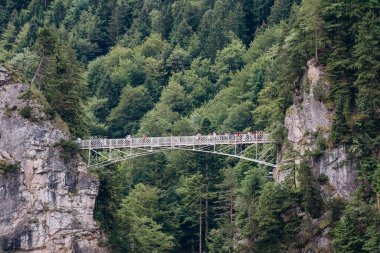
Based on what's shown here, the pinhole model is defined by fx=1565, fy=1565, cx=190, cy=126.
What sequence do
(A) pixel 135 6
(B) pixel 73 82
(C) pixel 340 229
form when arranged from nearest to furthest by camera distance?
(C) pixel 340 229
(B) pixel 73 82
(A) pixel 135 6

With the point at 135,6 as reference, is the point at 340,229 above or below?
below

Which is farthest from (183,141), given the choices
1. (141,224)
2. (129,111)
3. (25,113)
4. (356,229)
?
(129,111)

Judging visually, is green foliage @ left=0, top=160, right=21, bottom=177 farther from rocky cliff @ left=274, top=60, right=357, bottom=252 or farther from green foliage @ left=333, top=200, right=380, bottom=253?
green foliage @ left=333, top=200, right=380, bottom=253

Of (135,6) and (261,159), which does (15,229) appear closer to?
(261,159)

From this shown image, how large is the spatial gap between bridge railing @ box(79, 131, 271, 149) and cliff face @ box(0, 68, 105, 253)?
234 cm

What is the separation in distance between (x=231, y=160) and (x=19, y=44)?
47701 millimetres

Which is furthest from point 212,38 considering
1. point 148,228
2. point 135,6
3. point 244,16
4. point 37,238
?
point 37,238

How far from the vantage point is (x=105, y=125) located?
16675 centimetres

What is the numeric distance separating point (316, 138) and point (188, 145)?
11.3m

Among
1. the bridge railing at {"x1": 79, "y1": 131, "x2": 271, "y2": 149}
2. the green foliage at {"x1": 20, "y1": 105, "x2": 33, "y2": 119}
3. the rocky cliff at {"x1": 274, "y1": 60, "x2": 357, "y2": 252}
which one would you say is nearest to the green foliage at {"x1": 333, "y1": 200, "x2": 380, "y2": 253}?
the rocky cliff at {"x1": 274, "y1": 60, "x2": 357, "y2": 252}

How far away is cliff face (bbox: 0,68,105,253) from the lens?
12325 cm

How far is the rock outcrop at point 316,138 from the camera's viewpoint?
11794 centimetres

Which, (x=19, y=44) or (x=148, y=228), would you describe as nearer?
(x=148, y=228)

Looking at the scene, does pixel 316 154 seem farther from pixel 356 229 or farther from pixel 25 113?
pixel 25 113
